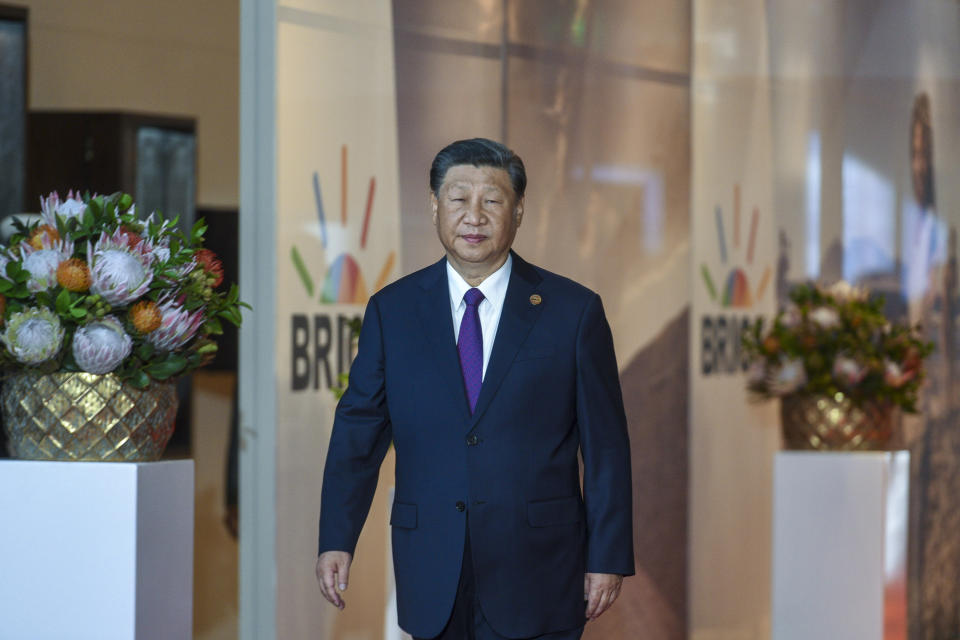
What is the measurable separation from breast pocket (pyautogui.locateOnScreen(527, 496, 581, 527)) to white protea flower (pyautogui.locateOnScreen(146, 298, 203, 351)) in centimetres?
→ 75

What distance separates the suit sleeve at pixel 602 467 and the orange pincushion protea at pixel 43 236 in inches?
41.3

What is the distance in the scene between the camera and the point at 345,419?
2.67 metres

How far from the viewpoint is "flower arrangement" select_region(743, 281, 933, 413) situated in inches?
183

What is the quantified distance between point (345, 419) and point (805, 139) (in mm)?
3809

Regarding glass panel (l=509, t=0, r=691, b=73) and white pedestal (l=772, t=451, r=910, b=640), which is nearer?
white pedestal (l=772, t=451, r=910, b=640)

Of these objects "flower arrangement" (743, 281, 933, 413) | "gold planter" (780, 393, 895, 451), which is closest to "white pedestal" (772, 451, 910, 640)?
"gold planter" (780, 393, 895, 451)

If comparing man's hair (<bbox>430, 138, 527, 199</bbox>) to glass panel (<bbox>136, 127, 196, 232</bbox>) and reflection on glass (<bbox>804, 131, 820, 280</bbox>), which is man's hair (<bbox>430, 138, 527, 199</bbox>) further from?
glass panel (<bbox>136, 127, 196, 232</bbox>)

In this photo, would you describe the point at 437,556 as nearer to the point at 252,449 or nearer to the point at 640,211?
the point at 252,449

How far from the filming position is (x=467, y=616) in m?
2.61

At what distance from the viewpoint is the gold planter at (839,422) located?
467 cm

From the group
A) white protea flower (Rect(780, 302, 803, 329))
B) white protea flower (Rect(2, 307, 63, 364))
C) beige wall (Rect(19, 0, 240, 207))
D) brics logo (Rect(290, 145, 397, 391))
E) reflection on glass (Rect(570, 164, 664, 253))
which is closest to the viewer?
white protea flower (Rect(2, 307, 63, 364))

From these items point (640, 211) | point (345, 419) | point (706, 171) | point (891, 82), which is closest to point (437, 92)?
point (640, 211)

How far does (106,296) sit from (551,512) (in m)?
0.95

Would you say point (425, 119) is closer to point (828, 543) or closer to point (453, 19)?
point (453, 19)
